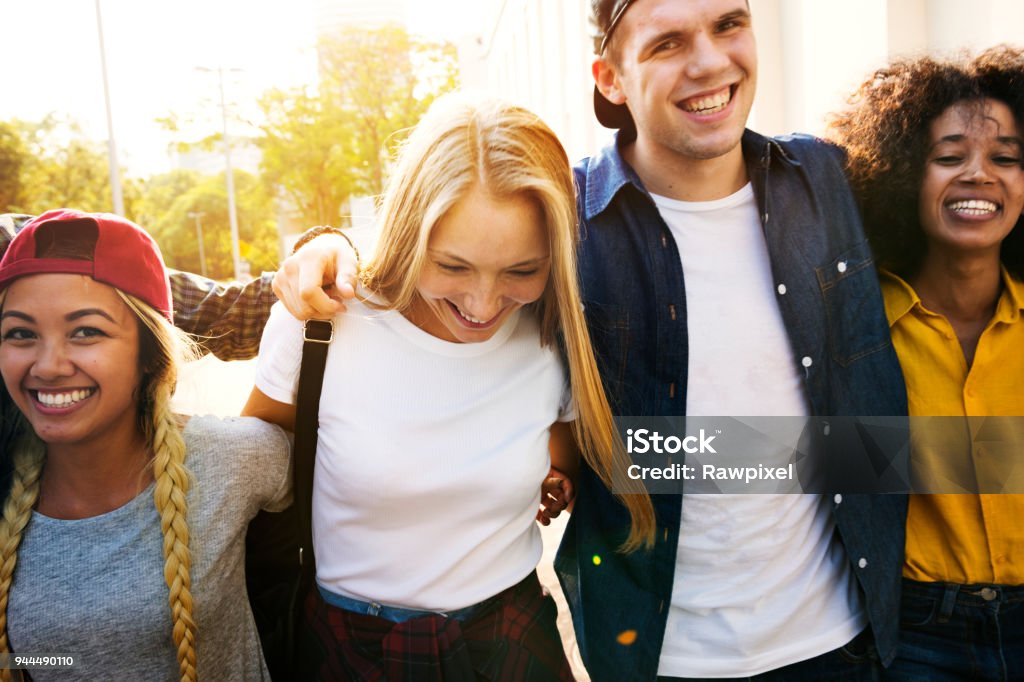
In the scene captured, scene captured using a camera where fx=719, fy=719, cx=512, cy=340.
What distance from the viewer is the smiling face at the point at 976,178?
172cm

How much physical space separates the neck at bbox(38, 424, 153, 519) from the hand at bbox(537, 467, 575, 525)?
3.16 ft

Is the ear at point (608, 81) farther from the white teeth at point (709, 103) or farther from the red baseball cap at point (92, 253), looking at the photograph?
the red baseball cap at point (92, 253)

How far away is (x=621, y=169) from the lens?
1.92 metres

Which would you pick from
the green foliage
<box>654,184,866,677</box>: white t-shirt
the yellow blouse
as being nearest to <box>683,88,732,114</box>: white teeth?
<box>654,184,866,677</box>: white t-shirt

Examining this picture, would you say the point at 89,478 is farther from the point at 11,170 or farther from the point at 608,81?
the point at 11,170

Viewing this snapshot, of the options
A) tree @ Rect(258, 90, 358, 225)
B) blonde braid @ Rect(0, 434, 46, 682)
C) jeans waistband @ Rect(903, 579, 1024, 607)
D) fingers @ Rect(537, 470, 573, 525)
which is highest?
tree @ Rect(258, 90, 358, 225)

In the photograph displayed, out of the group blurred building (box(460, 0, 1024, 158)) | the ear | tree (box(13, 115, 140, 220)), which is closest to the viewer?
the ear

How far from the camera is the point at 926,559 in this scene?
68.7 inches

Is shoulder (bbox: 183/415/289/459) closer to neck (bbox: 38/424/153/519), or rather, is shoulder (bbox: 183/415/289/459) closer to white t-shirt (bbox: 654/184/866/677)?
neck (bbox: 38/424/153/519)

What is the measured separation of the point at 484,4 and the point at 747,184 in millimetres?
24032

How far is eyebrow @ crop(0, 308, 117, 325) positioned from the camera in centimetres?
145

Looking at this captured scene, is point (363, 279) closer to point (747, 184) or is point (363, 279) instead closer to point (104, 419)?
point (104, 419)

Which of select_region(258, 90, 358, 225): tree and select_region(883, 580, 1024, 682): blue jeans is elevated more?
select_region(258, 90, 358, 225): tree

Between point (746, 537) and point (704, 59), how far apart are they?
119 cm
